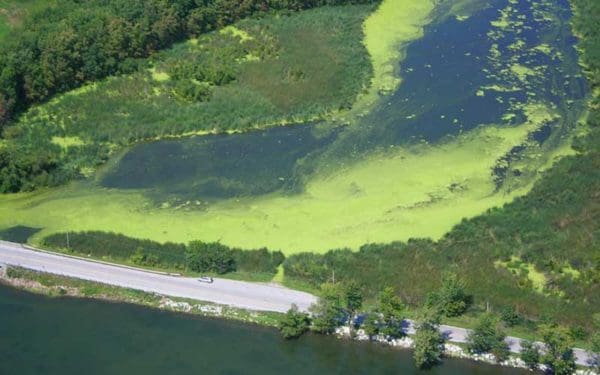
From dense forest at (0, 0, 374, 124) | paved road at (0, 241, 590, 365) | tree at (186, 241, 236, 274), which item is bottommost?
paved road at (0, 241, 590, 365)

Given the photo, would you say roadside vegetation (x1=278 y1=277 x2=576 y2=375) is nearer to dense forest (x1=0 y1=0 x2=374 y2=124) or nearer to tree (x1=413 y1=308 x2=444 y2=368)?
tree (x1=413 y1=308 x2=444 y2=368)

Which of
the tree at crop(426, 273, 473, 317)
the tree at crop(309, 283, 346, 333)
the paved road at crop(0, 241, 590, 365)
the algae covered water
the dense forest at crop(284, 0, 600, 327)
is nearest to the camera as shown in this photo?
the algae covered water

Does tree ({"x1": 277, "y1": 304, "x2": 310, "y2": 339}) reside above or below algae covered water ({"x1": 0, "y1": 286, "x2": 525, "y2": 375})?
above

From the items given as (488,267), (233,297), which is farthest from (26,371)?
(488,267)

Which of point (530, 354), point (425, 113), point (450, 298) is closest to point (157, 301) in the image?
point (450, 298)

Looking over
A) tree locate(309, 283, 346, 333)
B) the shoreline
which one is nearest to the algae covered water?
the shoreline

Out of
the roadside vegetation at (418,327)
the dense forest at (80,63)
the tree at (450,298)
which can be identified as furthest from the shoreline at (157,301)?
the dense forest at (80,63)

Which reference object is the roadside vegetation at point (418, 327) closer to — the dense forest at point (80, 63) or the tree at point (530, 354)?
the tree at point (530, 354)
